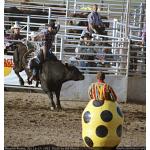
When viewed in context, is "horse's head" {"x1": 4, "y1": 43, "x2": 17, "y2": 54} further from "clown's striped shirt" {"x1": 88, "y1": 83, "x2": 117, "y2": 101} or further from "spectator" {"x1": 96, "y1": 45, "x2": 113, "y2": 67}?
"clown's striped shirt" {"x1": 88, "y1": 83, "x2": 117, "y2": 101}

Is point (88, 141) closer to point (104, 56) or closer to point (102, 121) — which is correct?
point (102, 121)

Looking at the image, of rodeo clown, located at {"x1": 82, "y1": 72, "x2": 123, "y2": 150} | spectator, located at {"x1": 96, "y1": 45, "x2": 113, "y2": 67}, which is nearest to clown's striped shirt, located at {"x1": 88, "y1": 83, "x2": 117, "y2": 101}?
rodeo clown, located at {"x1": 82, "y1": 72, "x2": 123, "y2": 150}

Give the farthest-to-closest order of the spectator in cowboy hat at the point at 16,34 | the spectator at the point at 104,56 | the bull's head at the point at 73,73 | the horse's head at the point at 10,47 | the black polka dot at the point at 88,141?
1. the spectator in cowboy hat at the point at 16,34
2. the spectator at the point at 104,56
3. the horse's head at the point at 10,47
4. the bull's head at the point at 73,73
5. the black polka dot at the point at 88,141

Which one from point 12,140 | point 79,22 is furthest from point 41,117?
point 79,22

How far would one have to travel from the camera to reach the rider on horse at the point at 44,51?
12578 millimetres

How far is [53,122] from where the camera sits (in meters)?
11.0

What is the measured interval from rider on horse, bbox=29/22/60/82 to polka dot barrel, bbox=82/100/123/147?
15.1ft

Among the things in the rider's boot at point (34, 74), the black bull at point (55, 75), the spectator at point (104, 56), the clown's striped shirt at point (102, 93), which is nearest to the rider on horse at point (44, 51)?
the rider's boot at point (34, 74)

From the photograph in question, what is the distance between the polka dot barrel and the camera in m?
8.02

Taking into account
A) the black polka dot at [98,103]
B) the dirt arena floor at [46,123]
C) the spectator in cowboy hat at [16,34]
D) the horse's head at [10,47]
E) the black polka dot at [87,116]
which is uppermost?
the spectator in cowboy hat at [16,34]

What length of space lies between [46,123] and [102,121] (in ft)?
9.77

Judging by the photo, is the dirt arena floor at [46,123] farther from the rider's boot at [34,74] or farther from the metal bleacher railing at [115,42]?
the metal bleacher railing at [115,42]

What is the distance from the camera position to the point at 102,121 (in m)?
8.02

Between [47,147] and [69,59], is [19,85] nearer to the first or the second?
[69,59]
